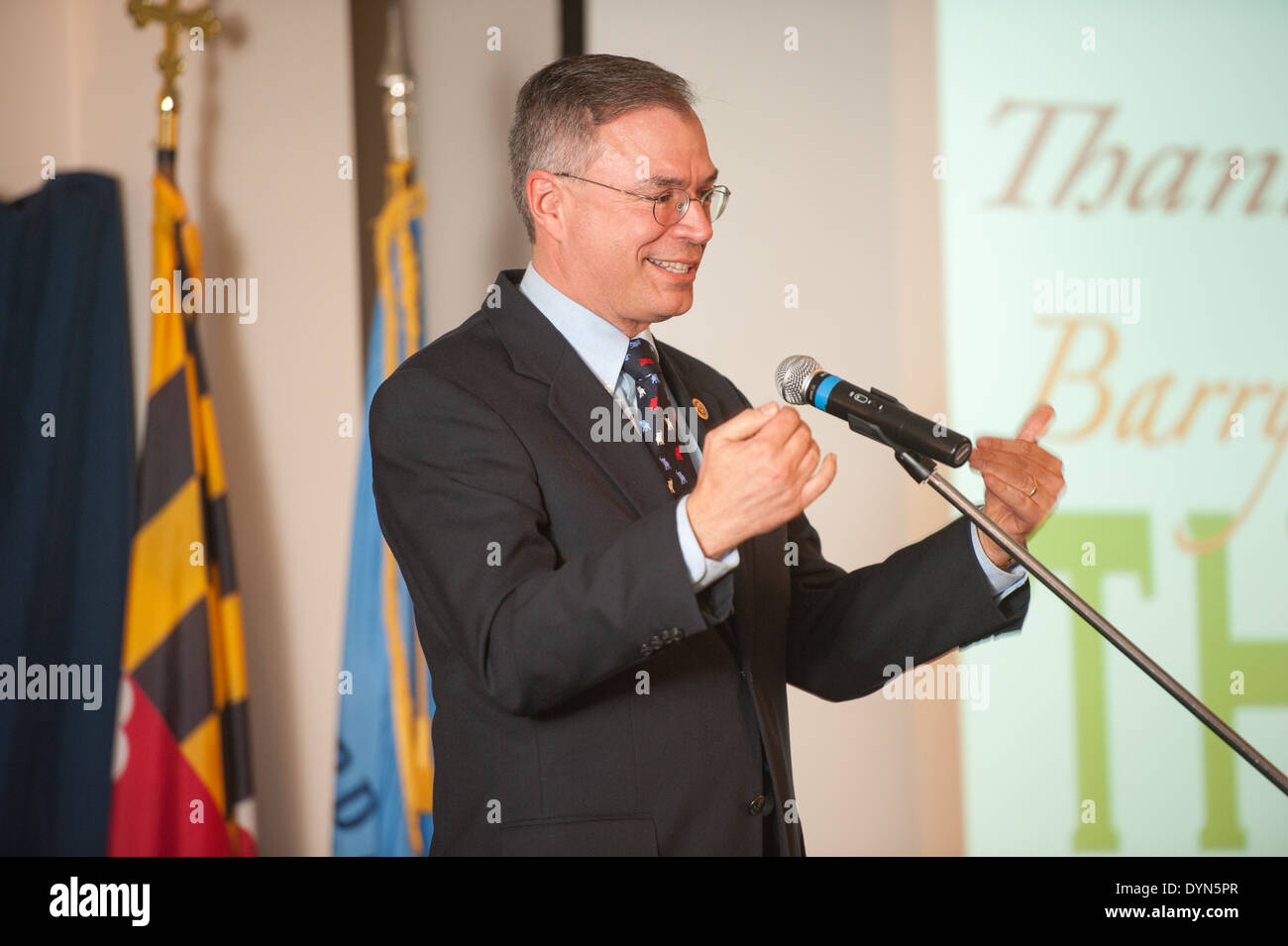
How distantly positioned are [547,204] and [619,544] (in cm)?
76

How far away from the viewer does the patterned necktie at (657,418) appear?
187 centimetres

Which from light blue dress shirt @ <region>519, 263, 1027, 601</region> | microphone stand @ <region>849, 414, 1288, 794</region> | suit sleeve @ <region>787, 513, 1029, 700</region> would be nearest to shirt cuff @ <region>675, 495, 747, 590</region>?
microphone stand @ <region>849, 414, 1288, 794</region>

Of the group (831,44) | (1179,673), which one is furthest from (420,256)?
(1179,673)

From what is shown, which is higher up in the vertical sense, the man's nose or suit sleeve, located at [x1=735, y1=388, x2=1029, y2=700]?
the man's nose

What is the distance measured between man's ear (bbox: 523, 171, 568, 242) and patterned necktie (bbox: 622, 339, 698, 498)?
0.22m

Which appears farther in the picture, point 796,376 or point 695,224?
point 695,224

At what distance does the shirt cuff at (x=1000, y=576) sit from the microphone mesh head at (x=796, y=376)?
392 millimetres

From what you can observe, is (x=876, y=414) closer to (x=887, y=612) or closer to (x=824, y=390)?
(x=824, y=390)

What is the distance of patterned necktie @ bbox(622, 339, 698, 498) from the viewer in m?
1.87

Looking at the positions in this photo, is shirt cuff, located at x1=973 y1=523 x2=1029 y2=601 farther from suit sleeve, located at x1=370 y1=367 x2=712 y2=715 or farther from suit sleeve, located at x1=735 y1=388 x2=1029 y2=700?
suit sleeve, located at x1=370 y1=367 x2=712 y2=715

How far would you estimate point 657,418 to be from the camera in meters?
1.93

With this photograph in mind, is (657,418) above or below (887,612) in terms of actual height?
above

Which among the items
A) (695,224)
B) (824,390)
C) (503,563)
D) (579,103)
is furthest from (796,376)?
(579,103)

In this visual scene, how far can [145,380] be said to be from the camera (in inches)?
130
